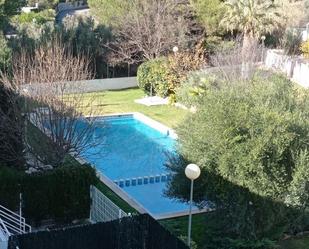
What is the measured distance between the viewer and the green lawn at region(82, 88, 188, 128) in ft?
88.5

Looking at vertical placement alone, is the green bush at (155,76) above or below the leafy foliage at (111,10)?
below

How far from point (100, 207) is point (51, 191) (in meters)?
1.42

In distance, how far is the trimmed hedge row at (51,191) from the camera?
1380 centimetres

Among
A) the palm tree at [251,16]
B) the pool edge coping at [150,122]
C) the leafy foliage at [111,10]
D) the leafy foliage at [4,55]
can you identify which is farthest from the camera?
the leafy foliage at [111,10]

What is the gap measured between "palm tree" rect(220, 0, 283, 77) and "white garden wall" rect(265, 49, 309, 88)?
241 centimetres

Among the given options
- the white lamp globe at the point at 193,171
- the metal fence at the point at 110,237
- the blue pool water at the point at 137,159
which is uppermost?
the white lamp globe at the point at 193,171

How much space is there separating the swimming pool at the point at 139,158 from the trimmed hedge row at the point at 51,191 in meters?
2.48

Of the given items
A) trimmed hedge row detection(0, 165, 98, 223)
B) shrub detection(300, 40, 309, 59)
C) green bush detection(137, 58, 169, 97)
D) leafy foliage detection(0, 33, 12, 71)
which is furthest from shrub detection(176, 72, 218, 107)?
trimmed hedge row detection(0, 165, 98, 223)

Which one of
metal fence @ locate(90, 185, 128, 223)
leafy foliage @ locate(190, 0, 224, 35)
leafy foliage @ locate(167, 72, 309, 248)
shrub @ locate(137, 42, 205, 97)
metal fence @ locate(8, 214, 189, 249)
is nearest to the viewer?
metal fence @ locate(8, 214, 189, 249)

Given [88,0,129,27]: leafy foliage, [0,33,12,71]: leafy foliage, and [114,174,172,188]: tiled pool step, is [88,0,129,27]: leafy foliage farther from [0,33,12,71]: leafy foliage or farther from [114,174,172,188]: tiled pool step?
[114,174,172,188]: tiled pool step

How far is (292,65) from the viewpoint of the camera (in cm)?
3200

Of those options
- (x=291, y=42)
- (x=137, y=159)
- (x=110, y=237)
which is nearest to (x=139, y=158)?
(x=137, y=159)

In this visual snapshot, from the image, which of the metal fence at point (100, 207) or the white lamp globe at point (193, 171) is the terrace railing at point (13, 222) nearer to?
the metal fence at point (100, 207)

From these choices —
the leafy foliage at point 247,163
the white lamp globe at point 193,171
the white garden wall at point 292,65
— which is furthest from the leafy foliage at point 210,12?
the white lamp globe at point 193,171
